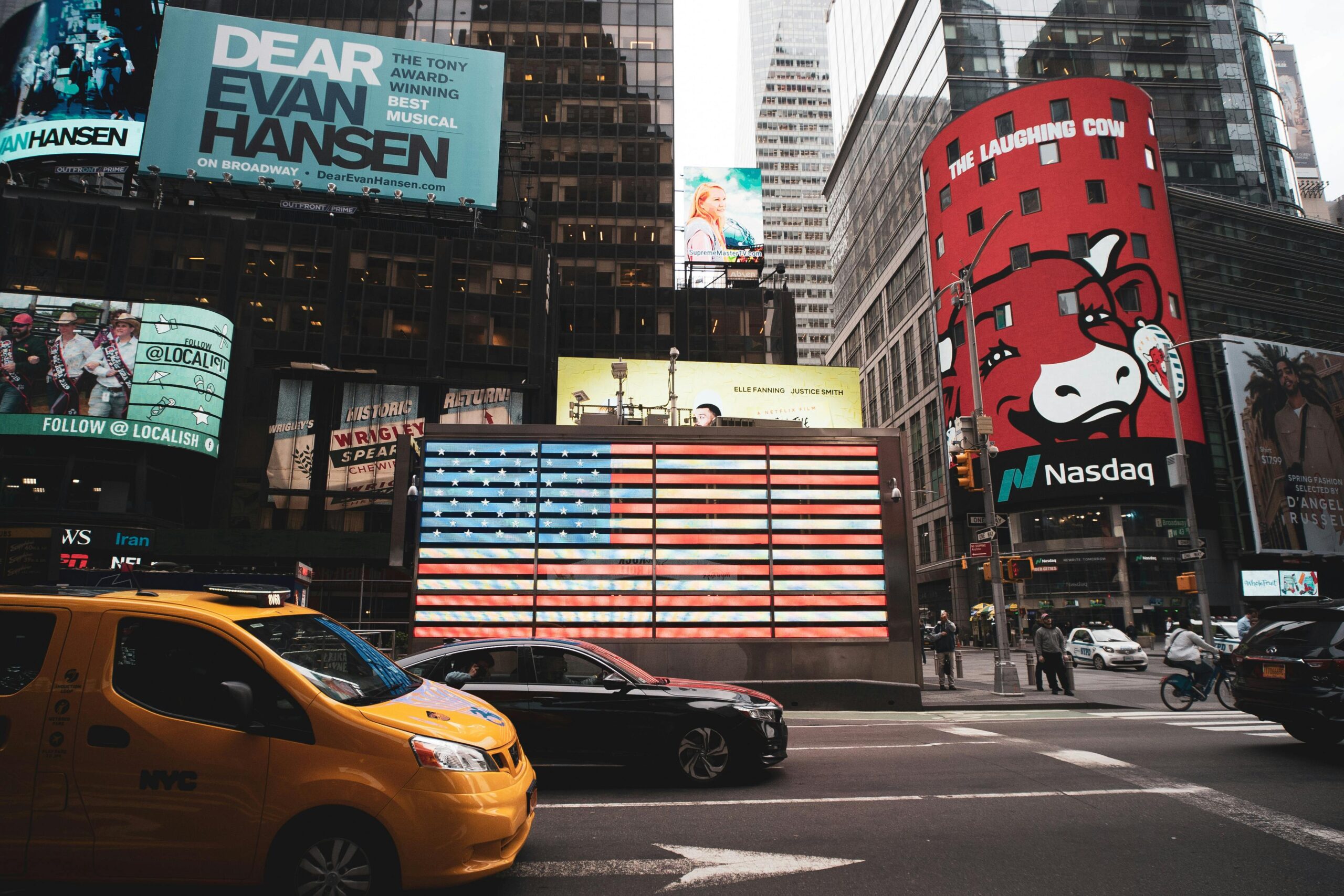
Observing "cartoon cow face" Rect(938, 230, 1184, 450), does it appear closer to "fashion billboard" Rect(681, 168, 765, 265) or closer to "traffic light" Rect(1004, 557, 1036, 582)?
"fashion billboard" Rect(681, 168, 765, 265)

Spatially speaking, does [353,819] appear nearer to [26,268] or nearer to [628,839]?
[628,839]

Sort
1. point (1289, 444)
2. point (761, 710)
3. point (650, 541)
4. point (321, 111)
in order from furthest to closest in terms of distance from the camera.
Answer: point (1289, 444) → point (321, 111) → point (650, 541) → point (761, 710)

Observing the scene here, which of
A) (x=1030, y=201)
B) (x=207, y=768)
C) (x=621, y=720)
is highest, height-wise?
(x=1030, y=201)

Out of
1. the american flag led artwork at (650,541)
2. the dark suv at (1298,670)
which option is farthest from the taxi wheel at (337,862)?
the american flag led artwork at (650,541)

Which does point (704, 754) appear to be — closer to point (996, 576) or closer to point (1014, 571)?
point (996, 576)

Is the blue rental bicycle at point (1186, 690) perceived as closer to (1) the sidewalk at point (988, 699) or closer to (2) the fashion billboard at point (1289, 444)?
(1) the sidewalk at point (988, 699)

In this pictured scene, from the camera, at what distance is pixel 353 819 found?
435cm

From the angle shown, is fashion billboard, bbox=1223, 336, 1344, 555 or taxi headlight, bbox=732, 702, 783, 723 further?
fashion billboard, bbox=1223, 336, 1344, 555

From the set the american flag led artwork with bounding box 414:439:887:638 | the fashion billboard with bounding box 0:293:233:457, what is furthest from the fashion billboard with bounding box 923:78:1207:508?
the fashion billboard with bounding box 0:293:233:457

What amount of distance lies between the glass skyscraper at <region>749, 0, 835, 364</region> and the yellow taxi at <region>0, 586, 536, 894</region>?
16350 centimetres

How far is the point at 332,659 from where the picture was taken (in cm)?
516

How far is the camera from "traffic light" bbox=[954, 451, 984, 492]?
60.5ft

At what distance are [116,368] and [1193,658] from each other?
147ft

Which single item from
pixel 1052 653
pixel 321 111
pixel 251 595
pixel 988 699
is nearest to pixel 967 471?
pixel 1052 653
